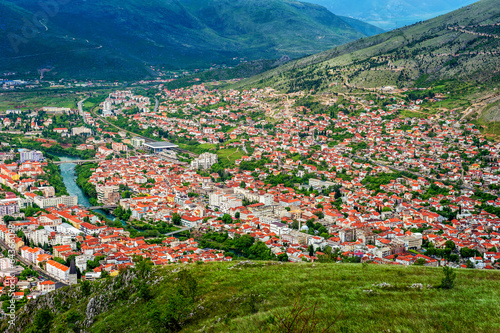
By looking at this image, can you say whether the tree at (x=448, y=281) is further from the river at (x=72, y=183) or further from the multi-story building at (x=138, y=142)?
the multi-story building at (x=138, y=142)

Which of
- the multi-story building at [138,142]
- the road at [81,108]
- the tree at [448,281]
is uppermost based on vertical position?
the road at [81,108]

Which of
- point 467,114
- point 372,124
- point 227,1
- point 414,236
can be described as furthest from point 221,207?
point 227,1

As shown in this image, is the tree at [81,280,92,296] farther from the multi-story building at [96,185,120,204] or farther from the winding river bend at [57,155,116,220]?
the multi-story building at [96,185,120,204]

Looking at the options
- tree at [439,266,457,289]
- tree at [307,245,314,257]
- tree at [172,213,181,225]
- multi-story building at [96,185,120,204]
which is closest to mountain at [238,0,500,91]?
multi-story building at [96,185,120,204]

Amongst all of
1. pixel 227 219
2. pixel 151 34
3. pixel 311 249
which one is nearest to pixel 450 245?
pixel 311 249

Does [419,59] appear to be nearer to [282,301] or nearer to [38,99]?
[38,99]

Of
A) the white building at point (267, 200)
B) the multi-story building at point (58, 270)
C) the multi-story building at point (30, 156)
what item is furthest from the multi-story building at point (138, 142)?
the multi-story building at point (58, 270)
